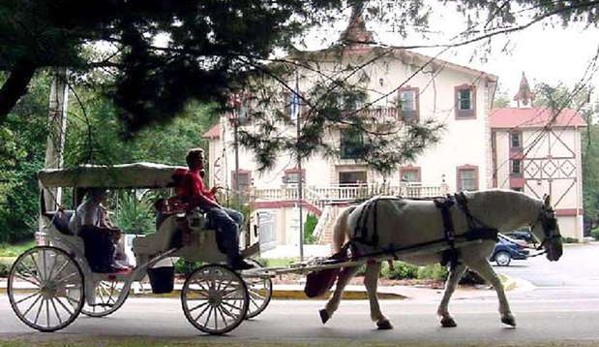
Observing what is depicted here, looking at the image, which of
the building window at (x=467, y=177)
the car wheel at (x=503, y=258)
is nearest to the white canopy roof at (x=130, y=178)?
the car wheel at (x=503, y=258)

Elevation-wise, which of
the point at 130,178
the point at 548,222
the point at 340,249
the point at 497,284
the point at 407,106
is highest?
the point at 407,106

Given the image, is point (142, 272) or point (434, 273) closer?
point (142, 272)

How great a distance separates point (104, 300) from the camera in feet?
43.3

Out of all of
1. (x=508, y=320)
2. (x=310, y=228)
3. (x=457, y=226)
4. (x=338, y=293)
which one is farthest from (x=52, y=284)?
(x=310, y=228)

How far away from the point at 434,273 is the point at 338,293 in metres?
8.87

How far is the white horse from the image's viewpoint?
1098cm

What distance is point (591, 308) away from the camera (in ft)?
45.4

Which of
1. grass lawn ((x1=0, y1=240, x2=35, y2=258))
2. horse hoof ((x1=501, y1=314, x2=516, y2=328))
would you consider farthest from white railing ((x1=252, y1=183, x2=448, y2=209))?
horse hoof ((x1=501, y1=314, x2=516, y2=328))

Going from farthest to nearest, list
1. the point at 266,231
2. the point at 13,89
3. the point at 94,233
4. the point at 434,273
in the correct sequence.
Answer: the point at 434,273
the point at 266,231
the point at 94,233
the point at 13,89

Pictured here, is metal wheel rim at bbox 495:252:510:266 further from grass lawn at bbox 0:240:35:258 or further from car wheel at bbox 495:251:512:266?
grass lawn at bbox 0:240:35:258

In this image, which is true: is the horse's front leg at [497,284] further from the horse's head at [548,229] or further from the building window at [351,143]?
the building window at [351,143]

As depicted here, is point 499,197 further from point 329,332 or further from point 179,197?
point 179,197

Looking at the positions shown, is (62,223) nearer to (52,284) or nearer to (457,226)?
(52,284)

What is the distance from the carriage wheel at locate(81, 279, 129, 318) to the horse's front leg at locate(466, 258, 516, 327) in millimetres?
4885
